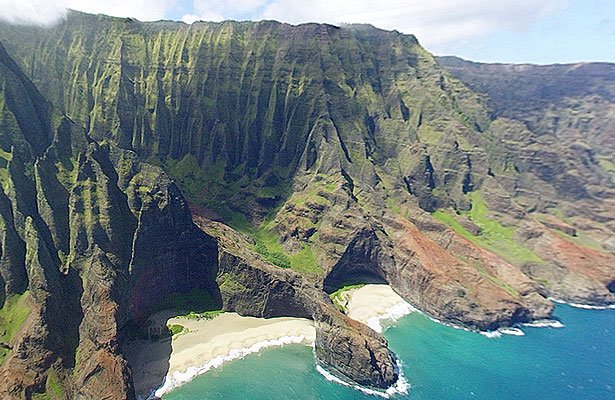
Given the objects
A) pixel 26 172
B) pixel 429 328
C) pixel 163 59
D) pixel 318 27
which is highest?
pixel 318 27

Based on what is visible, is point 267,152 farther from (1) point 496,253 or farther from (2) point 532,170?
(2) point 532,170

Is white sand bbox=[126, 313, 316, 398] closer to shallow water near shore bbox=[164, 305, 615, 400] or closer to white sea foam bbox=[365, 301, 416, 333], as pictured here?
shallow water near shore bbox=[164, 305, 615, 400]

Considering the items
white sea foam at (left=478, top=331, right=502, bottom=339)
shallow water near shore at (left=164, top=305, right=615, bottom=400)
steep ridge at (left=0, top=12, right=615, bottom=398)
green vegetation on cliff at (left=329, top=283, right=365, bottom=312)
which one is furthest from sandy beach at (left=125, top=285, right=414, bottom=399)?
white sea foam at (left=478, top=331, right=502, bottom=339)

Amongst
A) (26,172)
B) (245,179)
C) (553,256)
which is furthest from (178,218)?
(553,256)

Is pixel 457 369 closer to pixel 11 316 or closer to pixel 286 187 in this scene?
pixel 11 316

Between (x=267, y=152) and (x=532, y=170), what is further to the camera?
(x=532, y=170)

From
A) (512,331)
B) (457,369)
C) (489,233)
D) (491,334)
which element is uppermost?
(489,233)

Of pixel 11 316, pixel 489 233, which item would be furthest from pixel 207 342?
pixel 489 233
